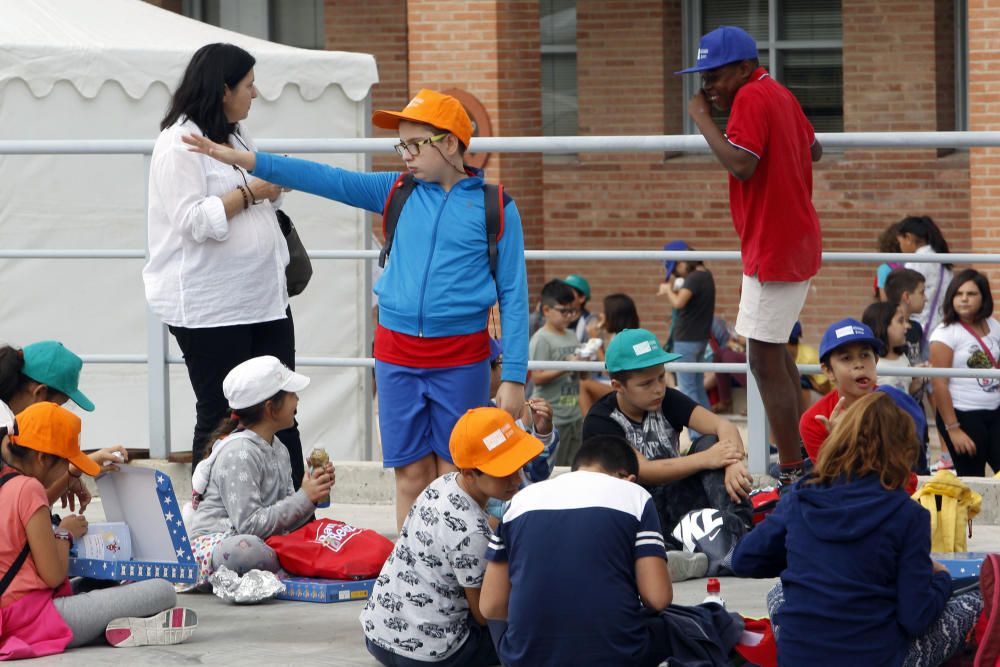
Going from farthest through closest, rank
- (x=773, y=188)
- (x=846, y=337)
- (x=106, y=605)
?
(x=773, y=188)
(x=846, y=337)
(x=106, y=605)

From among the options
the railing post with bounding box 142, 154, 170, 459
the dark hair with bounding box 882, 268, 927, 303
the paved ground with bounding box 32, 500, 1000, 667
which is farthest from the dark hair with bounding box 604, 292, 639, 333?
the paved ground with bounding box 32, 500, 1000, 667

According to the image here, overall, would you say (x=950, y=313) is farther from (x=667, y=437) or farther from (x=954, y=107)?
(x=954, y=107)

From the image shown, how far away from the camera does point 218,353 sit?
21.3 ft

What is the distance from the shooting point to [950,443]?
332 inches

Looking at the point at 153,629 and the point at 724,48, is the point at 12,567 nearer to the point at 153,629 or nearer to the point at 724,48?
the point at 153,629

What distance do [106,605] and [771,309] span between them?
2623mm

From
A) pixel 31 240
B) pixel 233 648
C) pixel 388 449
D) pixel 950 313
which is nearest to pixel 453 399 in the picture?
pixel 388 449

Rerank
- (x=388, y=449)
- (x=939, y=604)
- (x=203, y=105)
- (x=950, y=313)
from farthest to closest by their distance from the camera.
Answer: (x=950, y=313), (x=203, y=105), (x=388, y=449), (x=939, y=604)

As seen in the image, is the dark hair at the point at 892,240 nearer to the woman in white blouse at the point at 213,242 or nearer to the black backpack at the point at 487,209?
the woman in white blouse at the point at 213,242

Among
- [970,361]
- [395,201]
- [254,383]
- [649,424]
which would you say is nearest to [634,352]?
[649,424]

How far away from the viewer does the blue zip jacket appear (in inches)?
224

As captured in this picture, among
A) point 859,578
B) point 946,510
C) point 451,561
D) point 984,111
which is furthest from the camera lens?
point 984,111

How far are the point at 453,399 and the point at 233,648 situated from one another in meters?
1.08

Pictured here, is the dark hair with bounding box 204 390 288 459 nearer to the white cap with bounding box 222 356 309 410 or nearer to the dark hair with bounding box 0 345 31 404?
the white cap with bounding box 222 356 309 410
